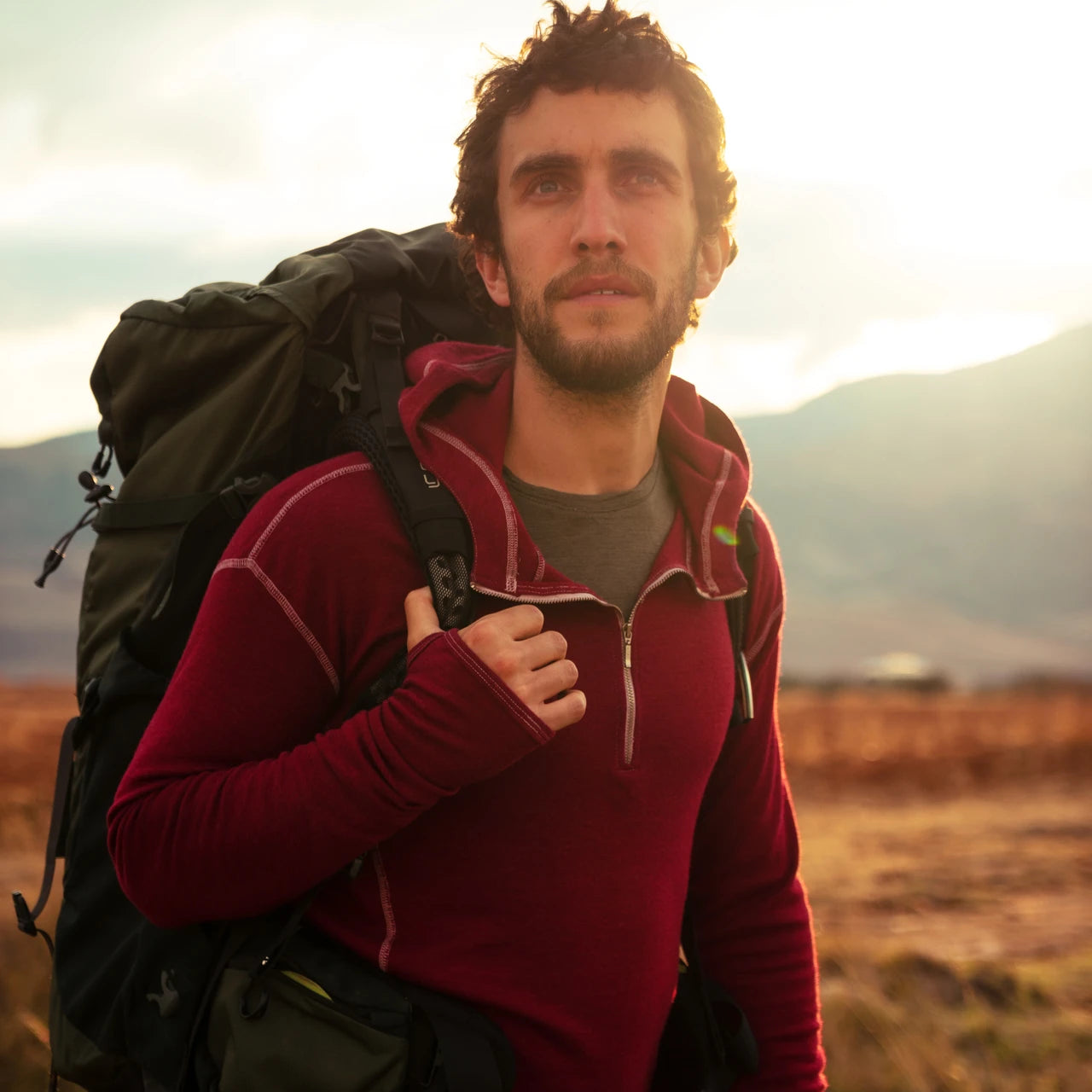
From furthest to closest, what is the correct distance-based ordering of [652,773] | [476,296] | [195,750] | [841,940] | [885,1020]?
1. [841,940]
2. [885,1020]
3. [476,296]
4. [652,773]
5. [195,750]

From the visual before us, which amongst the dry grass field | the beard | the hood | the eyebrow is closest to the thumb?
the hood

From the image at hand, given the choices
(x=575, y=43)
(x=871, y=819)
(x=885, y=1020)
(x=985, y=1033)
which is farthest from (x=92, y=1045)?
(x=871, y=819)

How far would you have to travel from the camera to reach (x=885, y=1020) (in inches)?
170

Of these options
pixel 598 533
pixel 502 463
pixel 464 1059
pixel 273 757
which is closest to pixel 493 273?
pixel 502 463

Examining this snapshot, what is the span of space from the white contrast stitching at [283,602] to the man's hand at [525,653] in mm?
148

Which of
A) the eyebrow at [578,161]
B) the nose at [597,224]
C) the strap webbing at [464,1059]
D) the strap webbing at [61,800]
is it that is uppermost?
the eyebrow at [578,161]

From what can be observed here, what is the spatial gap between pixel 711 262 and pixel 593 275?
24.2 inches

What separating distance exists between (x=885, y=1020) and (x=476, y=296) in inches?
133

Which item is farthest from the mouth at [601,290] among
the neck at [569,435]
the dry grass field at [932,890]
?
the dry grass field at [932,890]

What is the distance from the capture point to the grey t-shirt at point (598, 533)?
2146 mm

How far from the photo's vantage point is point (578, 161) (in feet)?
7.50

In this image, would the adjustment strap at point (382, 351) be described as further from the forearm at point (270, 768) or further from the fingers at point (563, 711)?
the fingers at point (563, 711)

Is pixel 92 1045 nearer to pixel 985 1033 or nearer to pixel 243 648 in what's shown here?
pixel 243 648

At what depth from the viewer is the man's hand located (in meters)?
1.74
